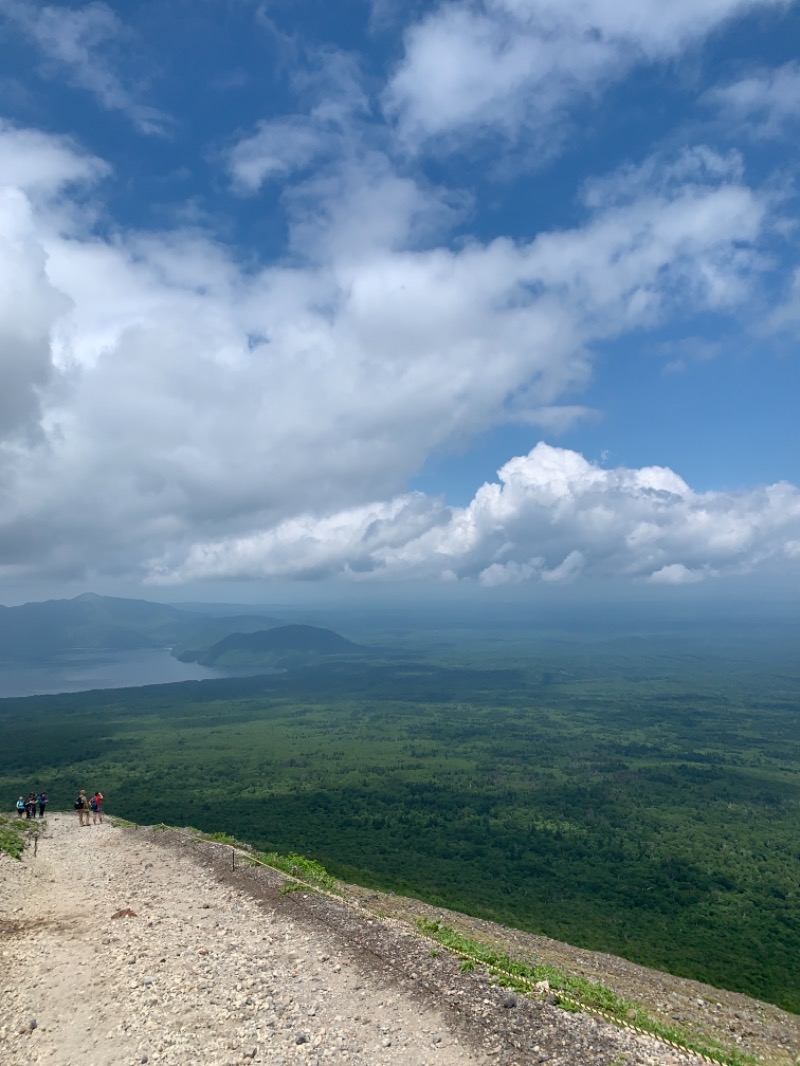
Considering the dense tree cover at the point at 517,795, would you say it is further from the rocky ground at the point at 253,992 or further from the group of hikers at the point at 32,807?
the rocky ground at the point at 253,992

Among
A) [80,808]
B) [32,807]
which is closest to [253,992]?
[80,808]

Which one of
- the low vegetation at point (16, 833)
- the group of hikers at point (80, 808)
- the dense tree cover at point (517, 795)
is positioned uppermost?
the low vegetation at point (16, 833)

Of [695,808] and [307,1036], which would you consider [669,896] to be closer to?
[695,808]

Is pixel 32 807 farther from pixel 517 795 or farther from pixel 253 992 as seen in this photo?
pixel 517 795

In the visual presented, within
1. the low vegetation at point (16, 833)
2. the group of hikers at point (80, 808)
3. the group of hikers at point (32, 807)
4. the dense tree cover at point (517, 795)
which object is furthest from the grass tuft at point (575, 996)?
the group of hikers at point (32, 807)

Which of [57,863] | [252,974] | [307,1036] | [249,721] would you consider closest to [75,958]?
[252,974]

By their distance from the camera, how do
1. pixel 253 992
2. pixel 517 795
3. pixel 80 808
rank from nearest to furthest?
pixel 253 992
pixel 80 808
pixel 517 795
